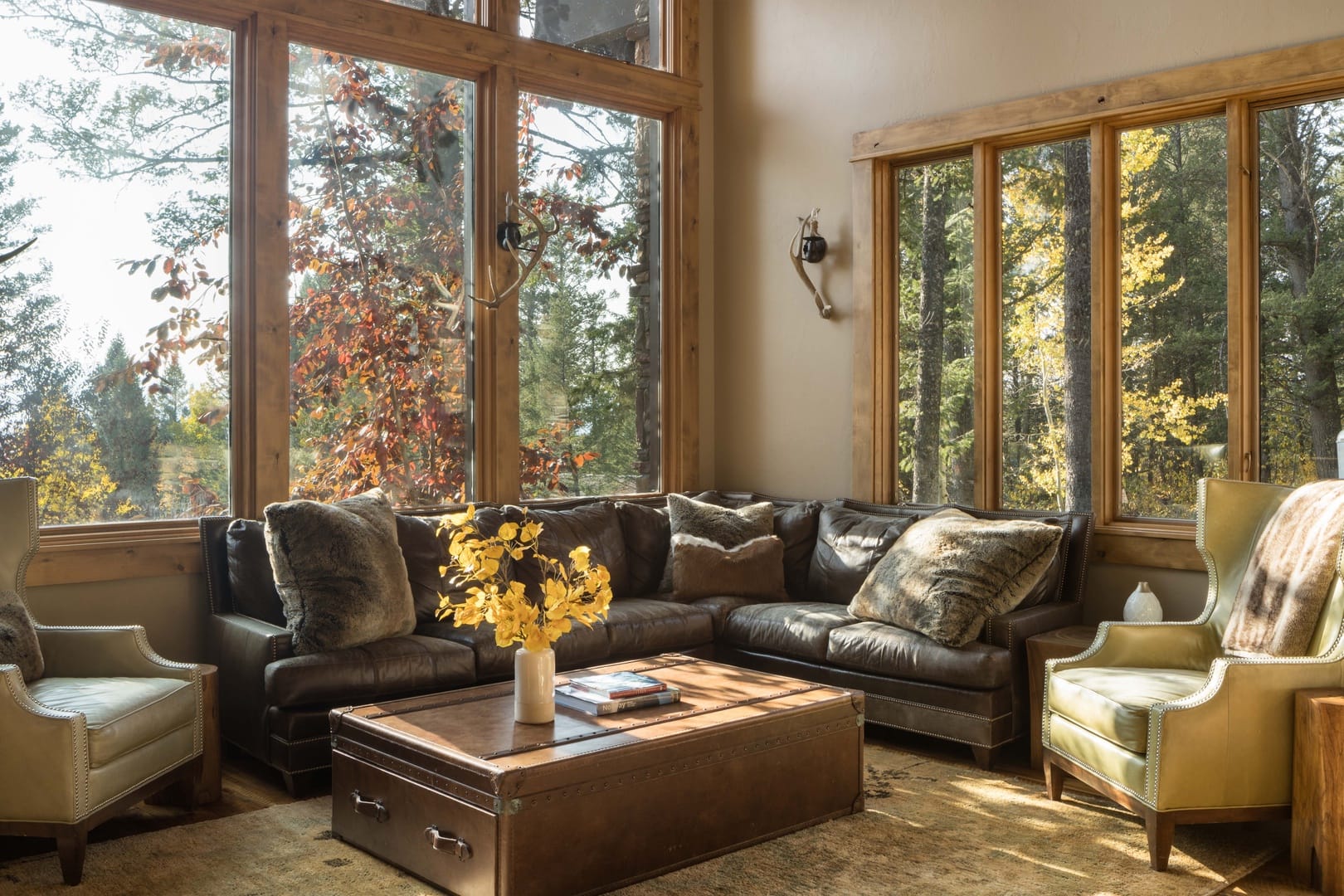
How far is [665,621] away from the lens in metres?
4.76

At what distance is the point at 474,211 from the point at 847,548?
2.27m

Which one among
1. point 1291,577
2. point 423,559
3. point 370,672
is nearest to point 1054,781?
point 1291,577

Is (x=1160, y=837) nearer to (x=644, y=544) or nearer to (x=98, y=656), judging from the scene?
(x=644, y=544)

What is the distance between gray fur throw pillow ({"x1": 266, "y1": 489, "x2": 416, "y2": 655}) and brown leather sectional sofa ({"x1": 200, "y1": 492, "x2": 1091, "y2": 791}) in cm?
7

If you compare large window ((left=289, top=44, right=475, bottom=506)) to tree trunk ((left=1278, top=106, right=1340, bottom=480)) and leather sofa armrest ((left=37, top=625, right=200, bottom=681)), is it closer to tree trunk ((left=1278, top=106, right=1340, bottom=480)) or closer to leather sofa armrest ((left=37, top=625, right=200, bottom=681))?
leather sofa armrest ((left=37, top=625, right=200, bottom=681))

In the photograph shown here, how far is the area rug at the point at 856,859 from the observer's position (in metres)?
3.02

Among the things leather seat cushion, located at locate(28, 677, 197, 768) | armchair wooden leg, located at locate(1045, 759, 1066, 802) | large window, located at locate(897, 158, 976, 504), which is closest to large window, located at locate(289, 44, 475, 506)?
leather seat cushion, located at locate(28, 677, 197, 768)

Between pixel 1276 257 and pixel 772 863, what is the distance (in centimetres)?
300

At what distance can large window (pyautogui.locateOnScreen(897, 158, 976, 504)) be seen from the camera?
5.34m

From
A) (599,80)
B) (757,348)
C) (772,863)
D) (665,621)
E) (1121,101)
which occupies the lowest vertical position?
(772,863)

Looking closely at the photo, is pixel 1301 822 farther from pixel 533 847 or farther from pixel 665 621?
pixel 665 621

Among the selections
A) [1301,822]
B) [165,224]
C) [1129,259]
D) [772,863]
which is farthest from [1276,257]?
[165,224]

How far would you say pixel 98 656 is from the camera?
3676 millimetres

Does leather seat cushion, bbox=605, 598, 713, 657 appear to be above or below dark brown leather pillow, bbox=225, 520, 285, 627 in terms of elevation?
below
